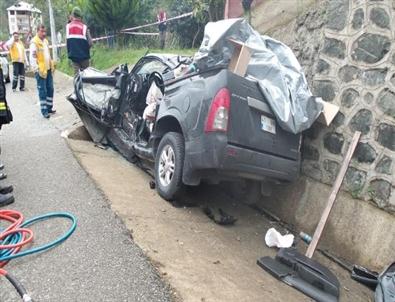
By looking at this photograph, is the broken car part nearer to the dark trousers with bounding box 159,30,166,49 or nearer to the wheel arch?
the wheel arch

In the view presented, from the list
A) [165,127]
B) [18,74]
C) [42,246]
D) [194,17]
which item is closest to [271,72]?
[165,127]

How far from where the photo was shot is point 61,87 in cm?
1438

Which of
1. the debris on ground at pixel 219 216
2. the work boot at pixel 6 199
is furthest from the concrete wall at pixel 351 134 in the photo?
the work boot at pixel 6 199

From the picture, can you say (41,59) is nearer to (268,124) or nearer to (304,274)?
(268,124)

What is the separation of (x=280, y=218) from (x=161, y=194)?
59.8 inches

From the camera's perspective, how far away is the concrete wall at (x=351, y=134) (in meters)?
4.57

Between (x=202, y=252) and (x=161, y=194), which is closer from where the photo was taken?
(x=202, y=252)

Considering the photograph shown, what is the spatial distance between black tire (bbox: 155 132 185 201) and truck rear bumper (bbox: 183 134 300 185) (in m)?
0.18

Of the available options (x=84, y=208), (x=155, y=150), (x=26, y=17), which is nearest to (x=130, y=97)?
(x=155, y=150)

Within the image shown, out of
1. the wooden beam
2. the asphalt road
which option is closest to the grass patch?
the asphalt road

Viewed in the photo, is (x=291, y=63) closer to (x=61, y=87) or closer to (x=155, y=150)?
(x=155, y=150)

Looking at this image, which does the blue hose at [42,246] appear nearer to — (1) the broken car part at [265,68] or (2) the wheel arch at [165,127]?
(2) the wheel arch at [165,127]

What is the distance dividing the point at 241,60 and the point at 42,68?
5.68 meters

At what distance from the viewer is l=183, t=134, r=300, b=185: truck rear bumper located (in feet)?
14.2
